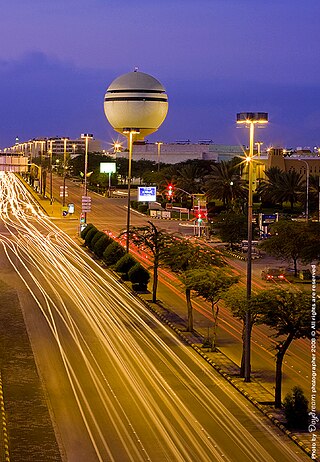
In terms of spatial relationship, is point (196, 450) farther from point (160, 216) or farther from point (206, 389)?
point (160, 216)

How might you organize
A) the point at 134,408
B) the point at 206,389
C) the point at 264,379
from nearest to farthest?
the point at 134,408
the point at 206,389
the point at 264,379

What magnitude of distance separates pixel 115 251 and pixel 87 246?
10.2 m

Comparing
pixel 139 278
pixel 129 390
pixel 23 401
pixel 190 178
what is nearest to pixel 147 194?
pixel 190 178

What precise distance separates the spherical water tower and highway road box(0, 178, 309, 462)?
278 ft

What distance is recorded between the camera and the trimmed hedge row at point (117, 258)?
41.2 meters

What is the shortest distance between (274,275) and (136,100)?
7965 cm

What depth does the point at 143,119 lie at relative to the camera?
126688mm

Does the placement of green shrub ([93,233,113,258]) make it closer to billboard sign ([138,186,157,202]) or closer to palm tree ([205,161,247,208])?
palm tree ([205,161,247,208])

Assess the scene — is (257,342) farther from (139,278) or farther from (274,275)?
(274,275)

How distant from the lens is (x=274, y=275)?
46.8m

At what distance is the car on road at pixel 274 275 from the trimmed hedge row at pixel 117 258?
266 inches

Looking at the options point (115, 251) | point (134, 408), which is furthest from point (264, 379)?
point (115, 251)

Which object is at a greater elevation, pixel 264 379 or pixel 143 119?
pixel 143 119

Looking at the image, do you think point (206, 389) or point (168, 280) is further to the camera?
point (168, 280)
